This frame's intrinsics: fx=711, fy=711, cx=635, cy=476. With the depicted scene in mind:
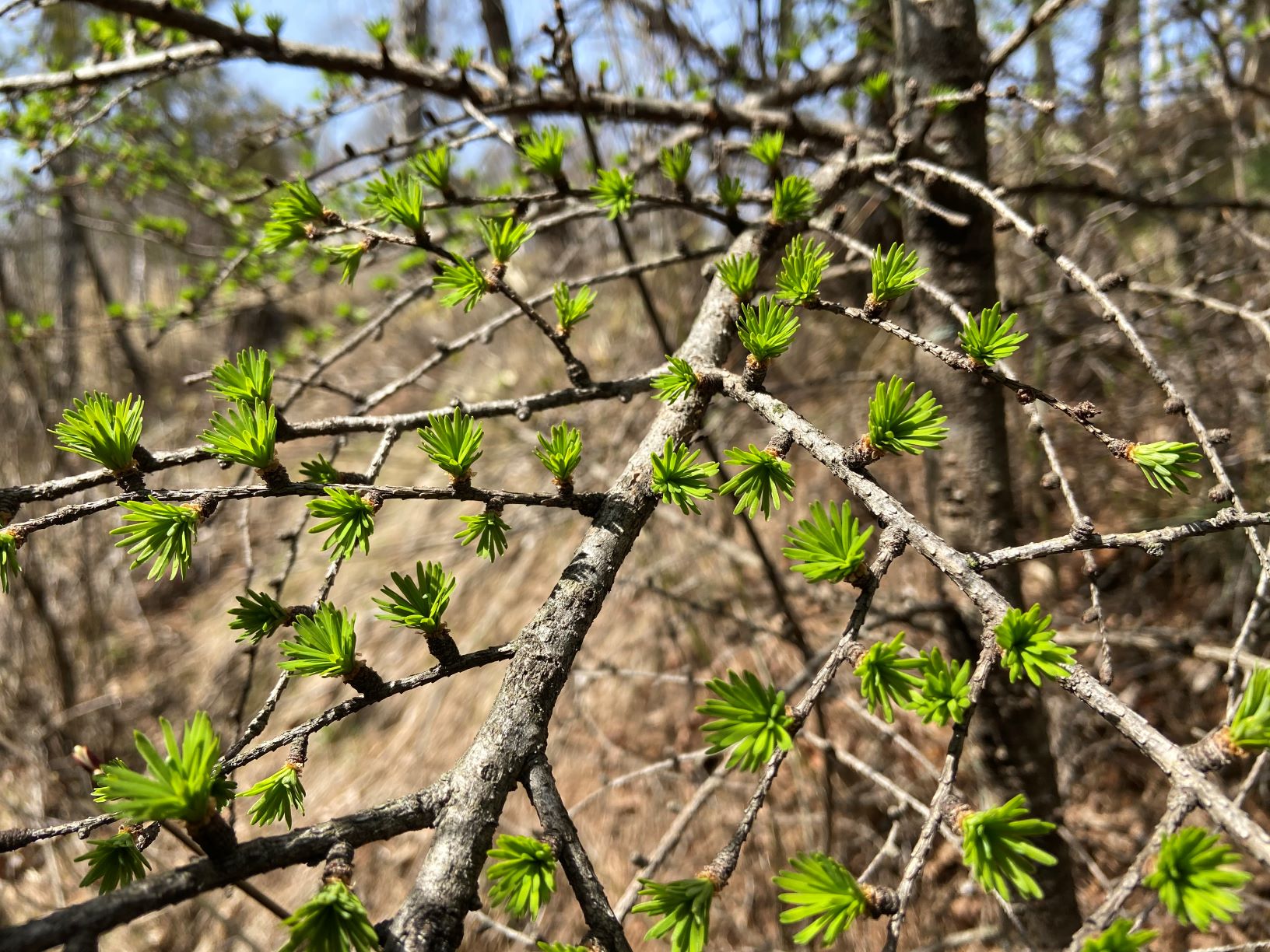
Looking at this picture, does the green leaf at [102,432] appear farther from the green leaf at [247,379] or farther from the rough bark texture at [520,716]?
the rough bark texture at [520,716]

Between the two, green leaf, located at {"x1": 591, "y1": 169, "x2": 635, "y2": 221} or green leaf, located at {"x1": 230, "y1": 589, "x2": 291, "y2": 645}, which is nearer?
green leaf, located at {"x1": 230, "y1": 589, "x2": 291, "y2": 645}

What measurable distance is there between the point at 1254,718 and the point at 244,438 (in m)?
0.90

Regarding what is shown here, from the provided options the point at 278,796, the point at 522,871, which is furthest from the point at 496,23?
the point at 522,871

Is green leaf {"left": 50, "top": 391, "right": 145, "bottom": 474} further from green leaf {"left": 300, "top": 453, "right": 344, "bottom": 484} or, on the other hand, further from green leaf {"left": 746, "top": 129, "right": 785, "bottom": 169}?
green leaf {"left": 746, "top": 129, "right": 785, "bottom": 169}

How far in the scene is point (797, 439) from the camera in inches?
29.3

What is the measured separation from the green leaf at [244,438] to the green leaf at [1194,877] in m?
0.81

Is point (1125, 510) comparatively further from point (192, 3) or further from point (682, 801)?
point (192, 3)

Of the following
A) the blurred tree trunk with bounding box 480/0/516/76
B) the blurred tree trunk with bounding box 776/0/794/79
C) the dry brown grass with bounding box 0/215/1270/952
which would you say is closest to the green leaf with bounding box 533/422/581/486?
the dry brown grass with bounding box 0/215/1270/952

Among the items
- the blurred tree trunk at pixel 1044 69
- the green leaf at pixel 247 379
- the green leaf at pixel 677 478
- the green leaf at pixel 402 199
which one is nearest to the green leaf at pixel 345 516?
the green leaf at pixel 247 379

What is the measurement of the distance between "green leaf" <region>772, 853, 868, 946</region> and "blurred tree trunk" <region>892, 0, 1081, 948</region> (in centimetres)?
104

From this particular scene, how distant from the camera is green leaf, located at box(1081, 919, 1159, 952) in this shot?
1.57ft

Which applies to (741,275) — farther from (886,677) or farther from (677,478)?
(886,677)

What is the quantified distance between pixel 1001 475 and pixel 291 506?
542cm

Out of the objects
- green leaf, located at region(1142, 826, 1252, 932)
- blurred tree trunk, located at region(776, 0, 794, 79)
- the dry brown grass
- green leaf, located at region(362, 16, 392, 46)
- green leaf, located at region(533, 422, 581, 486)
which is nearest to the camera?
green leaf, located at region(1142, 826, 1252, 932)
